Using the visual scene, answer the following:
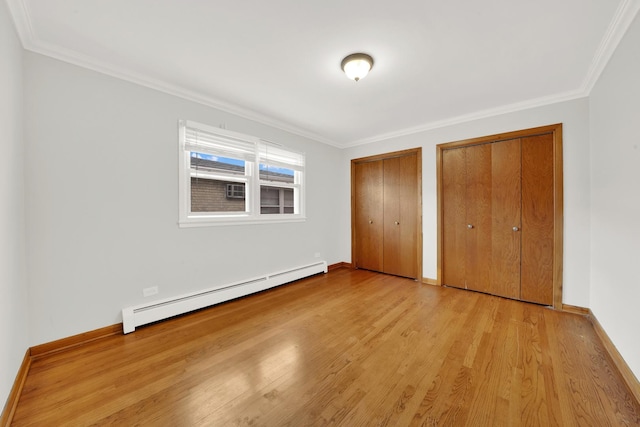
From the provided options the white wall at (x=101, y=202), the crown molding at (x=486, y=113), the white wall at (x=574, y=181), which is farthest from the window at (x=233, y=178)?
the white wall at (x=574, y=181)

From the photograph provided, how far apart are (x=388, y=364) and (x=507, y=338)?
1240 mm

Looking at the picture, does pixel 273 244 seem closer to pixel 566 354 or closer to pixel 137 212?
pixel 137 212

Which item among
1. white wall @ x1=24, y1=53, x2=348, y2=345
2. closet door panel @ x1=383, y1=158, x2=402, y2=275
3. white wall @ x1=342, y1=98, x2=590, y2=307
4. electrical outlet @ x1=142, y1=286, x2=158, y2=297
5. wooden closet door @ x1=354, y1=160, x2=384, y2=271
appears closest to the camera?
white wall @ x1=24, y1=53, x2=348, y2=345

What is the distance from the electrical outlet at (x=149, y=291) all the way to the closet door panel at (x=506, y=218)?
4.16 m

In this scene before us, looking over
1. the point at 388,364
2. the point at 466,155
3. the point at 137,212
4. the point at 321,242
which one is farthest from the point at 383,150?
the point at 137,212

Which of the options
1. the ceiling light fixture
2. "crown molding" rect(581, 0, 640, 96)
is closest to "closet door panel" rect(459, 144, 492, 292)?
"crown molding" rect(581, 0, 640, 96)

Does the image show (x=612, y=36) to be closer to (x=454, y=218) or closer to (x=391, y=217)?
(x=454, y=218)

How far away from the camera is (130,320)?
224cm

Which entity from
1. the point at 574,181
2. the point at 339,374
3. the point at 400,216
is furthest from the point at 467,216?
the point at 339,374

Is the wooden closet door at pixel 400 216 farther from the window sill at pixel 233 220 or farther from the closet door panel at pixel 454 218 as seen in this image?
the window sill at pixel 233 220

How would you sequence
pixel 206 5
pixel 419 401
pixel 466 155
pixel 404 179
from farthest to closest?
pixel 404 179
pixel 466 155
pixel 206 5
pixel 419 401

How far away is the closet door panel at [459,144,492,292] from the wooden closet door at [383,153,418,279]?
759 millimetres

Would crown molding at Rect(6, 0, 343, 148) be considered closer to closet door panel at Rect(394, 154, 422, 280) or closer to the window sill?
the window sill

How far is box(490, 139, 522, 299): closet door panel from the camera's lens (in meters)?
3.02
